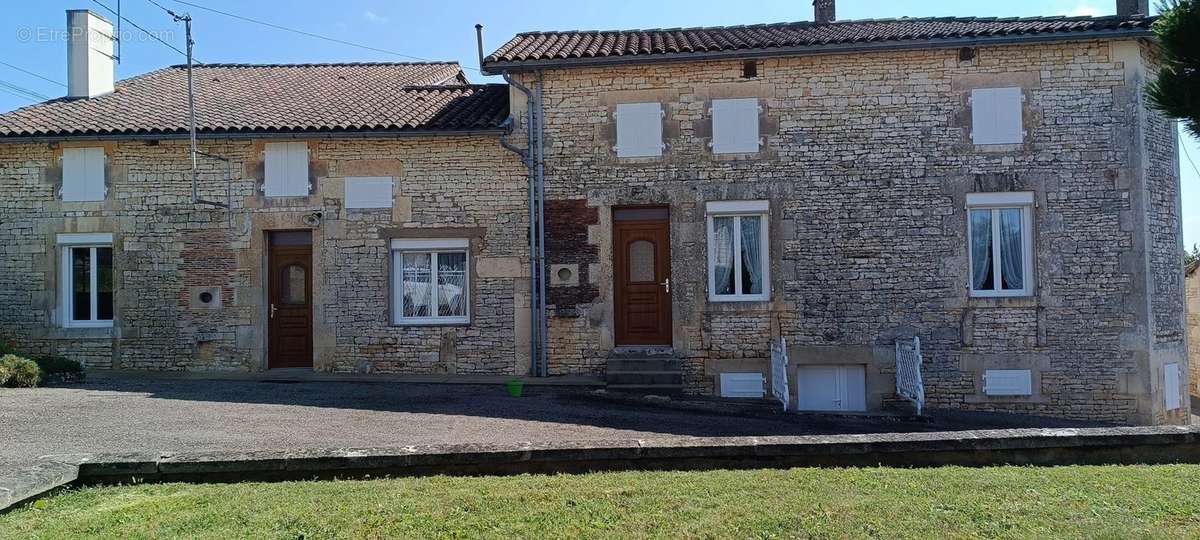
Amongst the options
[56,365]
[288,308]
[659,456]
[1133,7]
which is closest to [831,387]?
[659,456]

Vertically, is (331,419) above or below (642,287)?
below

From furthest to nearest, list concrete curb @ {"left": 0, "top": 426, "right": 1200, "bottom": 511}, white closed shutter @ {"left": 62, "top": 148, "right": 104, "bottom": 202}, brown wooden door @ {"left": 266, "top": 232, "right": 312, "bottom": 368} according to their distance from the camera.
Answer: brown wooden door @ {"left": 266, "top": 232, "right": 312, "bottom": 368}, white closed shutter @ {"left": 62, "top": 148, "right": 104, "bottom": 202}, concrete curb @ {"left": 0, "top": 426, "right": 1200, "bottom": 511}

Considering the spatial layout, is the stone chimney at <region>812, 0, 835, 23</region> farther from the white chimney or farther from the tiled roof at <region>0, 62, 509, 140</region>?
the white chimney

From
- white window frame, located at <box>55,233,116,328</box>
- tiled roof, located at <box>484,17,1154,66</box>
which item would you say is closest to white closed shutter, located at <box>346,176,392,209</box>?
tiled roof, located at <box>484,17,1154,66</box>

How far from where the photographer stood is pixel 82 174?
1140 cm

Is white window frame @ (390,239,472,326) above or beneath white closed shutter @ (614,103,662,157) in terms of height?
beneath

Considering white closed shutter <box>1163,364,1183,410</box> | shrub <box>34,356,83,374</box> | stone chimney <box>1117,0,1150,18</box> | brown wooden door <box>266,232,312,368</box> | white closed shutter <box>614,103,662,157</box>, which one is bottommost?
white closed shutter <box>1163,364,1183,410</box>

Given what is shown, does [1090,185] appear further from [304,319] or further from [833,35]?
[304,319]

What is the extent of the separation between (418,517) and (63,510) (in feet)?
6.95

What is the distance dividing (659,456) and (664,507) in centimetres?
97

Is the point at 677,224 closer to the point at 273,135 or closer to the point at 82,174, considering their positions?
the point at 273,135

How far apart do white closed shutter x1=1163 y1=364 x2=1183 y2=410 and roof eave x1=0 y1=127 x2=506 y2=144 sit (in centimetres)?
993

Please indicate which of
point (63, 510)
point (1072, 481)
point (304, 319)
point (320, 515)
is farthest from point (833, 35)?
point (63, 510)

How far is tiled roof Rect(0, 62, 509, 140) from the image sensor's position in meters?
11.1
